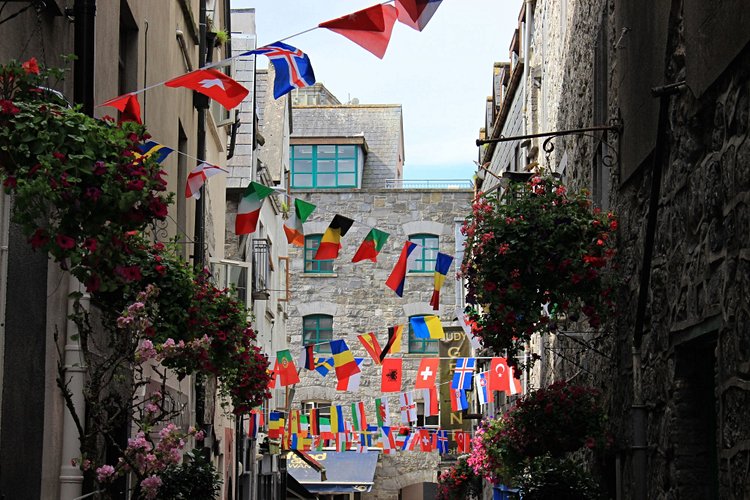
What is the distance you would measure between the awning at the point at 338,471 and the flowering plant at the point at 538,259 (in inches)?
937

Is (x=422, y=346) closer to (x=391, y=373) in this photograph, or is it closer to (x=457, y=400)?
(x=457, y=400)

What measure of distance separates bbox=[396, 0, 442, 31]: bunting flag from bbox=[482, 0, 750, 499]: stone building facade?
1.52 m

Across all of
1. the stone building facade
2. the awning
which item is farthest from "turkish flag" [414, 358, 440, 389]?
the stone building facade

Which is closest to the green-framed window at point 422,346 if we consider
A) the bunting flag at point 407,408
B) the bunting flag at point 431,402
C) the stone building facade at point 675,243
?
the bunting flag at point 407,408

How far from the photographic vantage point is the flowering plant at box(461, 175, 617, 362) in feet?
31.1

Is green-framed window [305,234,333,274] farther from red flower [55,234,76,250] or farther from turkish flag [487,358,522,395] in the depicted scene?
red flower [55,234,76,250]

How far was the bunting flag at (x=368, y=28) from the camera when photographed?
9.27 metres

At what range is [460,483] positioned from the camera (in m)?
26.0

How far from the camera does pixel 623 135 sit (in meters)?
9.41

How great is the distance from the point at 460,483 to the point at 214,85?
18236 mm

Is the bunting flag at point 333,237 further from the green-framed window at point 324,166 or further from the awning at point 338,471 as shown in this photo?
the green-framed window at point 324,166

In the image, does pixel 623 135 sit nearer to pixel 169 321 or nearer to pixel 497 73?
pixel 169 321

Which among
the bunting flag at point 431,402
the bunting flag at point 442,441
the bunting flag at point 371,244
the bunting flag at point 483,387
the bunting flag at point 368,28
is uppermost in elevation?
the bunting flag at point 368,28

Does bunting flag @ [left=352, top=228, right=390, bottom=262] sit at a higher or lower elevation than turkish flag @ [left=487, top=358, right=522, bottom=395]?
higher
